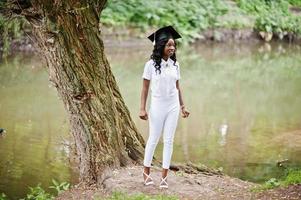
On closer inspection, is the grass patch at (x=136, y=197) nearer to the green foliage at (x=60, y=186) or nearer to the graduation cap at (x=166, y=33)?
the green foliage at (x=60, y=186)

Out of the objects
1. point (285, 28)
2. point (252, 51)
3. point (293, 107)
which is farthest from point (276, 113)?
point (285, 28)

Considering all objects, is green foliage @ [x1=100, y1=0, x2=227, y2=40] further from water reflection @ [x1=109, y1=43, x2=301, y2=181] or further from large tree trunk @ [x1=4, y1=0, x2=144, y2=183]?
large tree trunk @ [x1=4, y1=0, x2=144, y2=183]

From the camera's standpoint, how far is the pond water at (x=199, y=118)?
962cm

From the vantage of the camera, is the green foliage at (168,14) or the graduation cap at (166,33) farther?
the green foliage at (168,14)

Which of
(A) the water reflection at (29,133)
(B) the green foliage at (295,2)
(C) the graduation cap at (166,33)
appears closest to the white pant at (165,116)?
(C) the graduation cap at (166,33)

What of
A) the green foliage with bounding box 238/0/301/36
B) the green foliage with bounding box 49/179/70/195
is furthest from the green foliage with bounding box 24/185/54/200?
the green foliage with bounding box 238/0/301/36

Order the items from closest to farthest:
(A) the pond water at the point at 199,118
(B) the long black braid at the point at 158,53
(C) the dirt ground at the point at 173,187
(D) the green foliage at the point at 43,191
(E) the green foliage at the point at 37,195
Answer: (B) the long black braid at the point at 158,53 → (C) the dirt ground at the point at 173,187 → (E) the green foliage at the point at 37,195 → (D) the green foliage at the point at 43,191 → (A) the pond water at the point at 199,118

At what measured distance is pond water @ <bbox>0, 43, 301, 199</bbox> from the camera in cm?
962

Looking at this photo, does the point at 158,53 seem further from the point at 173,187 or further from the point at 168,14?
the point at 168,14

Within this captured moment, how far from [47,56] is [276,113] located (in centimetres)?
819

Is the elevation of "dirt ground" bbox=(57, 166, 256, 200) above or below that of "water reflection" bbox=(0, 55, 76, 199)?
above

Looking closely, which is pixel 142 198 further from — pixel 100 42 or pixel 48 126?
pixel 48 126

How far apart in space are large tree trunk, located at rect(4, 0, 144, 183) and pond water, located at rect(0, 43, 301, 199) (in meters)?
1.52

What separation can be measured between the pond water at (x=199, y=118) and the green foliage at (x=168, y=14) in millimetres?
2046
